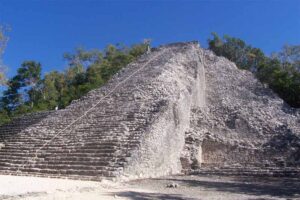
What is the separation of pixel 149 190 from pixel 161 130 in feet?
12.7

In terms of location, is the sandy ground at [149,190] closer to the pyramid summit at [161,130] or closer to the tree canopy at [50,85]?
the pyramid summit at [161,130]

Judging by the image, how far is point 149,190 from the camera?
8578 mm

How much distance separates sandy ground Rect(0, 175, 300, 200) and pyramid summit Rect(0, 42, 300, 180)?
1221 mm

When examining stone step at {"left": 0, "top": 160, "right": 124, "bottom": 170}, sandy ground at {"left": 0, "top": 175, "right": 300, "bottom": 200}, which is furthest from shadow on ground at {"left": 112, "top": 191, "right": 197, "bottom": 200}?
stone step at {"left": 0, "top": 160, "right": 124, "bottom": 170}

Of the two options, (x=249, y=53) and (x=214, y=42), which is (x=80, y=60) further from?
(x=249, y=53)

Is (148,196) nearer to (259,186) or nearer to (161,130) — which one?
(259,186)

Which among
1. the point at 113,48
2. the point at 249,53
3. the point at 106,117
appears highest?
the point at 113,48

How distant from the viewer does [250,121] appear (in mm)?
15891

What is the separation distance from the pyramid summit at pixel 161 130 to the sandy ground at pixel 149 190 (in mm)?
1221

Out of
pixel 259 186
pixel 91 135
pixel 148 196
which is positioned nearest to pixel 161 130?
pixel 91 135

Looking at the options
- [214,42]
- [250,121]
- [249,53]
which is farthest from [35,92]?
[250,121]

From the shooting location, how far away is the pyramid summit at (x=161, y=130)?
37.1 feet

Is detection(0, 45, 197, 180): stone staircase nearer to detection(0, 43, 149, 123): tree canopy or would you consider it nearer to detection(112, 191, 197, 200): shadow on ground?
detection(112, 191, 197, 200): shadow on ground

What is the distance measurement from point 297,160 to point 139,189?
735cm
